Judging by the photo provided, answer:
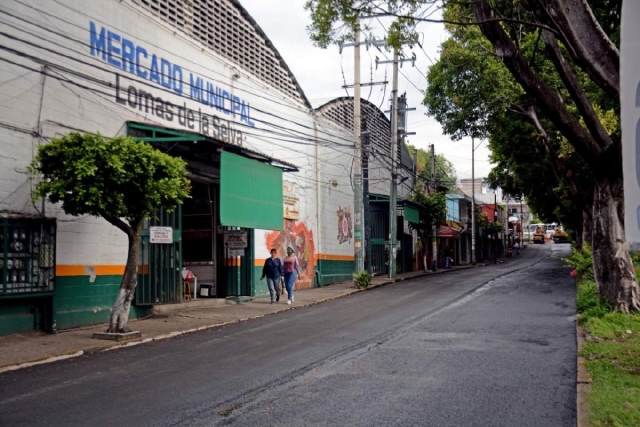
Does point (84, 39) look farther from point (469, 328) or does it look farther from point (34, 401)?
point (469, 328)

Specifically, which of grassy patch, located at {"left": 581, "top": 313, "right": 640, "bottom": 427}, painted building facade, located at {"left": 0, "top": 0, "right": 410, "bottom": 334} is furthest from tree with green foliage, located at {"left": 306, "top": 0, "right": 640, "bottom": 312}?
painted building facade, located at {"left": 0, "top": 0, "right": 410, "bottom": 334}

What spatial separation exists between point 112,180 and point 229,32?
33.9 ft

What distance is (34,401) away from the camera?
6859 mm

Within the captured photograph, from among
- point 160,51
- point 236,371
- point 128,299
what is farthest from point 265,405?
point 160,51

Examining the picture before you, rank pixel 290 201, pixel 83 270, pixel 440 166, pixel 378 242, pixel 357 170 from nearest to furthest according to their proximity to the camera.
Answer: pixel 83 270
pixel 290 201
pixel 357 170
pixel 378 242
pixel 440 166

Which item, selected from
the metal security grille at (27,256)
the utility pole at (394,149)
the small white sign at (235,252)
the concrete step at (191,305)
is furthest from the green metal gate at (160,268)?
the utility pole at (394,149)

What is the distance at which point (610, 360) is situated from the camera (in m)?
8.60

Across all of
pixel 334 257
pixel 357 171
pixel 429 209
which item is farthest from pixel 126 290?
pixel 429 209

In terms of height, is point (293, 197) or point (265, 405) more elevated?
point (293, 197)

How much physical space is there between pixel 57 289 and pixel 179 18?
8.43 metres

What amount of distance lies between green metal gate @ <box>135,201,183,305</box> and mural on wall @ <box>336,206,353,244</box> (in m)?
13.6

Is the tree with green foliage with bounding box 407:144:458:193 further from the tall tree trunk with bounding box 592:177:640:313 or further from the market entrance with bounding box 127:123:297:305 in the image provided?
the tall tree trunk with bounding box 592:177:640:313

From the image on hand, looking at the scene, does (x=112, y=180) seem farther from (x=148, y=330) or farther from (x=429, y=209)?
(x=429, y=209)

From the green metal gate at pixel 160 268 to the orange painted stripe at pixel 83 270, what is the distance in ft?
2.47
